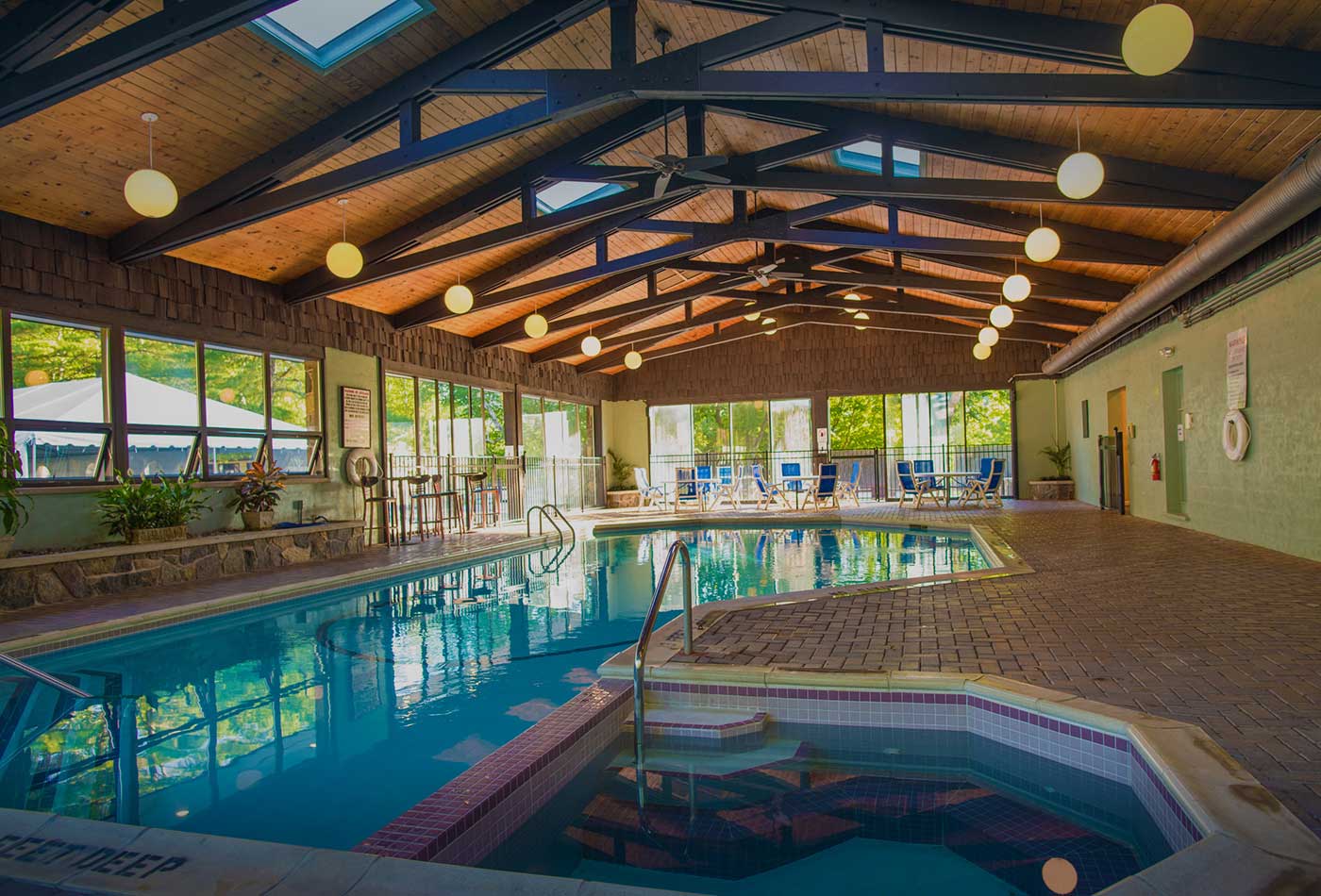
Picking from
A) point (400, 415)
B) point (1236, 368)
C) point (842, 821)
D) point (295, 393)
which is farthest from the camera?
point (400, 415)

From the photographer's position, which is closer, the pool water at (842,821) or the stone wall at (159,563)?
the pool water at (842,821)

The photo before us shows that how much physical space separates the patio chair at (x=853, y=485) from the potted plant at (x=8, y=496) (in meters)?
12.4

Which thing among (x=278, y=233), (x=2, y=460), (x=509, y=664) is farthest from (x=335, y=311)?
(x=509, y=664)

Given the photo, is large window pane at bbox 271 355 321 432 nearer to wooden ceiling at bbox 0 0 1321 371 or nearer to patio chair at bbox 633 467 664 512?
wooden ceiling at bbox 0 0 1321 371

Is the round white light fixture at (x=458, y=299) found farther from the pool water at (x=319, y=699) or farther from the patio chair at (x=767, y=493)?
the patio chair at (x=767, y=493)

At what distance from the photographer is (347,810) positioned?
2709 mm

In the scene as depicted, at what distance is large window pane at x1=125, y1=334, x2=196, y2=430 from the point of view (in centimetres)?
741

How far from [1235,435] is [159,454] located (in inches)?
395

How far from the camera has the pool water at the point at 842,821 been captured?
2250 mm

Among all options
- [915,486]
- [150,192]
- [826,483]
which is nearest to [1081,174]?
[150,192]

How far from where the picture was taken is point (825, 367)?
16641 millimetres

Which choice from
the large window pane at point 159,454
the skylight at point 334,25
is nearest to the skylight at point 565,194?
the skylight at point 334,25

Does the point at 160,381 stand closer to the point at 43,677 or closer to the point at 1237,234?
the point at 43,677

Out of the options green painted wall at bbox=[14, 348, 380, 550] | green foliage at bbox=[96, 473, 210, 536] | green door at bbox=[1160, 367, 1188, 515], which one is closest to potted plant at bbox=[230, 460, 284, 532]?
green painted wall at bbox=[14, 348, 380, 550]
